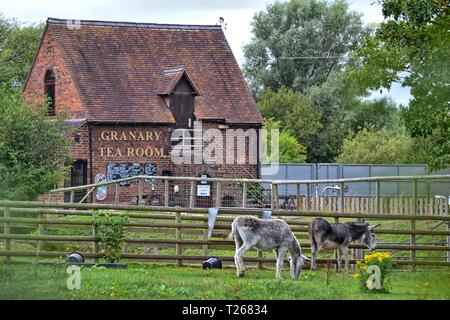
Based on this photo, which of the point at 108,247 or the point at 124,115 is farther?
the point at 124,115

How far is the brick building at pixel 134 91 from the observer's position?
54938mm

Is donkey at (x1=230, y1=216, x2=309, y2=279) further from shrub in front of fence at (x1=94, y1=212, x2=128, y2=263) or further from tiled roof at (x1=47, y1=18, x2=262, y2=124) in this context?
tiled roof at (x1=47, y1=18, x2=262, y2=124)

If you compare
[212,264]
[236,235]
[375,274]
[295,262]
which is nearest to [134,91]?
[212,264]

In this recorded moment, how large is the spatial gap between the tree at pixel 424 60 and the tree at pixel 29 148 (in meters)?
11.1

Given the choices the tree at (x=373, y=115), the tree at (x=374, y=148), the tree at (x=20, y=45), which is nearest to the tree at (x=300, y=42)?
the tree at (x=373, y=115)

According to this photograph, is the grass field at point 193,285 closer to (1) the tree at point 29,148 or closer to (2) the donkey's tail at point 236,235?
(2) the donkey's tail at point 236,235

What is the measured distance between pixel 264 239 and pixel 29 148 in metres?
19.6

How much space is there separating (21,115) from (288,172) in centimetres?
2884

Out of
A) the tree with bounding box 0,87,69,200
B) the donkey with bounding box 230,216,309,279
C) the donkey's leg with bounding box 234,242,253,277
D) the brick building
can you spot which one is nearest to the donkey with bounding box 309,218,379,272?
the donkey with bounding box 230,216,309,279

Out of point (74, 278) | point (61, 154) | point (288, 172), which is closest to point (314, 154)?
point (288, 172)

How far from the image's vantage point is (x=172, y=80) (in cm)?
5741

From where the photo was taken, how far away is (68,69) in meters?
56.0

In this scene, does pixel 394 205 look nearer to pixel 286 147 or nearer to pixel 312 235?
pixel 312 235
